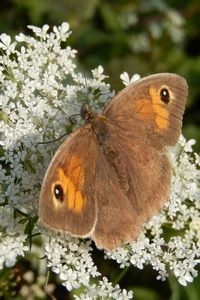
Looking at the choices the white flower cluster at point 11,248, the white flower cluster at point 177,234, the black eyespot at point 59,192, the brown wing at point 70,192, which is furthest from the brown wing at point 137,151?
the white flower cluster at point 11,248

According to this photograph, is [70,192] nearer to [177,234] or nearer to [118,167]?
[118,167]

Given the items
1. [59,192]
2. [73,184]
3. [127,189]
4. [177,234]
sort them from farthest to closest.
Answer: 1. [177,234]
2. [127,189]
3. [73,184]
4. [59,192]

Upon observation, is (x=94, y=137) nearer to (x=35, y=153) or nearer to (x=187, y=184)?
(x=35, y=153)

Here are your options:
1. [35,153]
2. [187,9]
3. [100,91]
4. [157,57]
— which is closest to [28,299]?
[35,153]

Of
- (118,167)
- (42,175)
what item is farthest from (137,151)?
(42,175)

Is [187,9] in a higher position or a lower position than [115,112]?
higher

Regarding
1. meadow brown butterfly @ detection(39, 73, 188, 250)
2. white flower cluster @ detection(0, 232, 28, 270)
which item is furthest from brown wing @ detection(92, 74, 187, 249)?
white flower cluster @ detection(0, 232, 28, 270)

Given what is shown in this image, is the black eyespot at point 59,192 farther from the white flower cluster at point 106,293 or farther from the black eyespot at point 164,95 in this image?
the black eyespot at point 164,95
